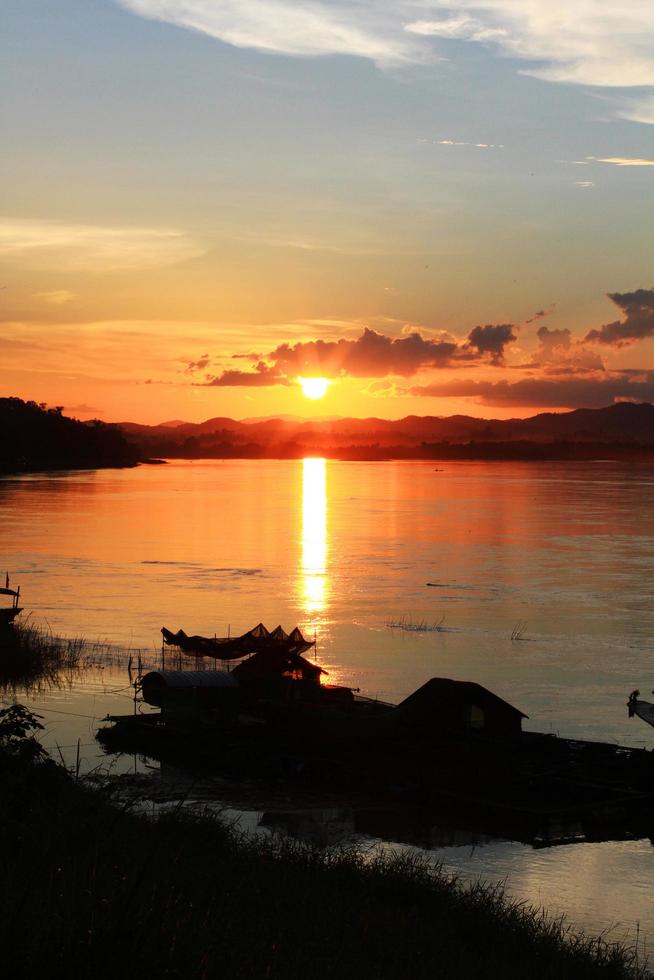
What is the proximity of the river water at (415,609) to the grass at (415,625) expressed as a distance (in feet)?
0.99

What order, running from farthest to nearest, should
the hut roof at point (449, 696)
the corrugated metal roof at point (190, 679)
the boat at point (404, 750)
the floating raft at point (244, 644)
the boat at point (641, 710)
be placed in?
the floating raft at point (244, 644) < the corrugated metal roof at point (190, 679) < the boat at point (641, 710) < the hut roof at point (449, 696) < the boat at point (404, 750)

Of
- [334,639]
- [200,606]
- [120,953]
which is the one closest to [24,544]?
[200,606]

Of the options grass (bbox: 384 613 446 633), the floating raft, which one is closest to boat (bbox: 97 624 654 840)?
the floating raft

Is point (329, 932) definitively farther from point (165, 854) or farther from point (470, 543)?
point (470, 543)

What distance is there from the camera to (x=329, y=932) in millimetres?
15531

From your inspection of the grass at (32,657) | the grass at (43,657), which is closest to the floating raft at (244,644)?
the grass at (43,657)

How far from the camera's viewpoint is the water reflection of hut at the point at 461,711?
36719 mm

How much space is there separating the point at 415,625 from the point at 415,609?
7340 millimetres

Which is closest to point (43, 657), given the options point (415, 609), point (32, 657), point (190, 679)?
point (32, 657)

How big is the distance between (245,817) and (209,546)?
9117 centimetres

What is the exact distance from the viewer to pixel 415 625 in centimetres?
6838

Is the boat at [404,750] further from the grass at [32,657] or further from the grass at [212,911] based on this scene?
the grass at [212,911]

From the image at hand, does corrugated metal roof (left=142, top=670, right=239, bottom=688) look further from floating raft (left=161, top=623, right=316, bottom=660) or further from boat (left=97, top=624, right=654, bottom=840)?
floating raft (left=161, top=623, right=316, bottom=660)

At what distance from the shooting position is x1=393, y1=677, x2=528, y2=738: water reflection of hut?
36719mm
